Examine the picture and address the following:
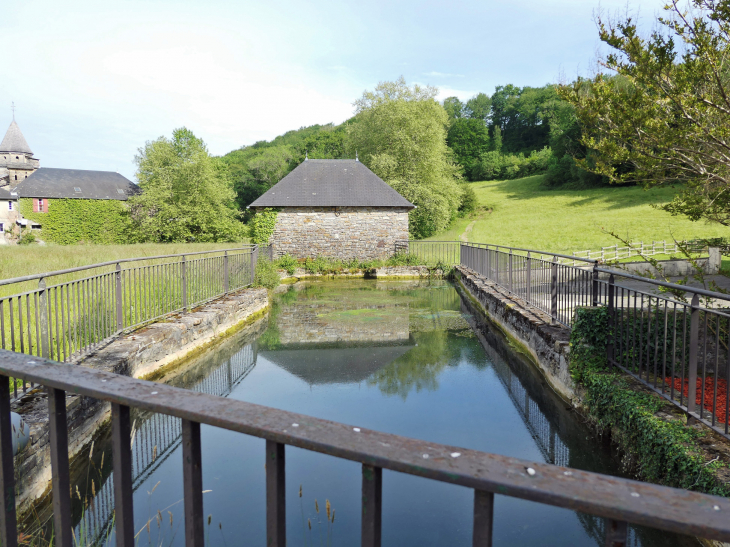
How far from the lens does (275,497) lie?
999 mm

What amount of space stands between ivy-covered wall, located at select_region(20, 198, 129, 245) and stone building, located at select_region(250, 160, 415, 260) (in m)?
23.7

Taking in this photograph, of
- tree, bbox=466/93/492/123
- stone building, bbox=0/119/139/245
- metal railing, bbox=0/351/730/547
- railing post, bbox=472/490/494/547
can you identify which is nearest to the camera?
metal railing, bbox=0/351/730/547

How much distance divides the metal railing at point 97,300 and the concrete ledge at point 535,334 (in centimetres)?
552

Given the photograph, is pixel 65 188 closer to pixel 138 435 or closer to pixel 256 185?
pixel 256 185

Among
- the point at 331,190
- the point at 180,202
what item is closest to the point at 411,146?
the point at 331,190

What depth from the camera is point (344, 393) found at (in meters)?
6.36

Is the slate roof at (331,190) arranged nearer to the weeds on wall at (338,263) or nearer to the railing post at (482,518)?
the weeds on wall at (338,263)

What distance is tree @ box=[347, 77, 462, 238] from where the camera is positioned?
115 ft

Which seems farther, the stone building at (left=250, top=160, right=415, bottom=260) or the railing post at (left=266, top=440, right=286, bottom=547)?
the stone building at (left=250, top=160, right=415, bottom=260)

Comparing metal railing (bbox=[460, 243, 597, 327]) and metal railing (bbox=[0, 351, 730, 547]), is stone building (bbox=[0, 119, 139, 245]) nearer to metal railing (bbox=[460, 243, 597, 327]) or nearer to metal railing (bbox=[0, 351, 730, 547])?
metal railing (bbox=[460, 243, 597, 327])

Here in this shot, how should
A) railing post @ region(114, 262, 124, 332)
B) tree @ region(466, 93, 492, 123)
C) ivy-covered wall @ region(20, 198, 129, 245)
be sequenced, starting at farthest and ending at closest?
1. tree @ region(466, 93, 492, 123)
2. ivy-covered wall @ region(20, 198, 129, 245)
3. railing post @ region(114, 262, 124, 332)

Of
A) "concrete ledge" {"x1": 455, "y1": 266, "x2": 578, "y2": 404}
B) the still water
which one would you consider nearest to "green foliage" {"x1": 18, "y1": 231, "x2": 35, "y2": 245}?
the still water

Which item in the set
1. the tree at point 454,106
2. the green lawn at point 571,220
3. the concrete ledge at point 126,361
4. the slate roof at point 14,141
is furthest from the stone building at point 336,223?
the slate roof at point 14,141

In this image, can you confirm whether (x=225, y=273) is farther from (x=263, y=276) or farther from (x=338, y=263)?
(x=338, y=263)
